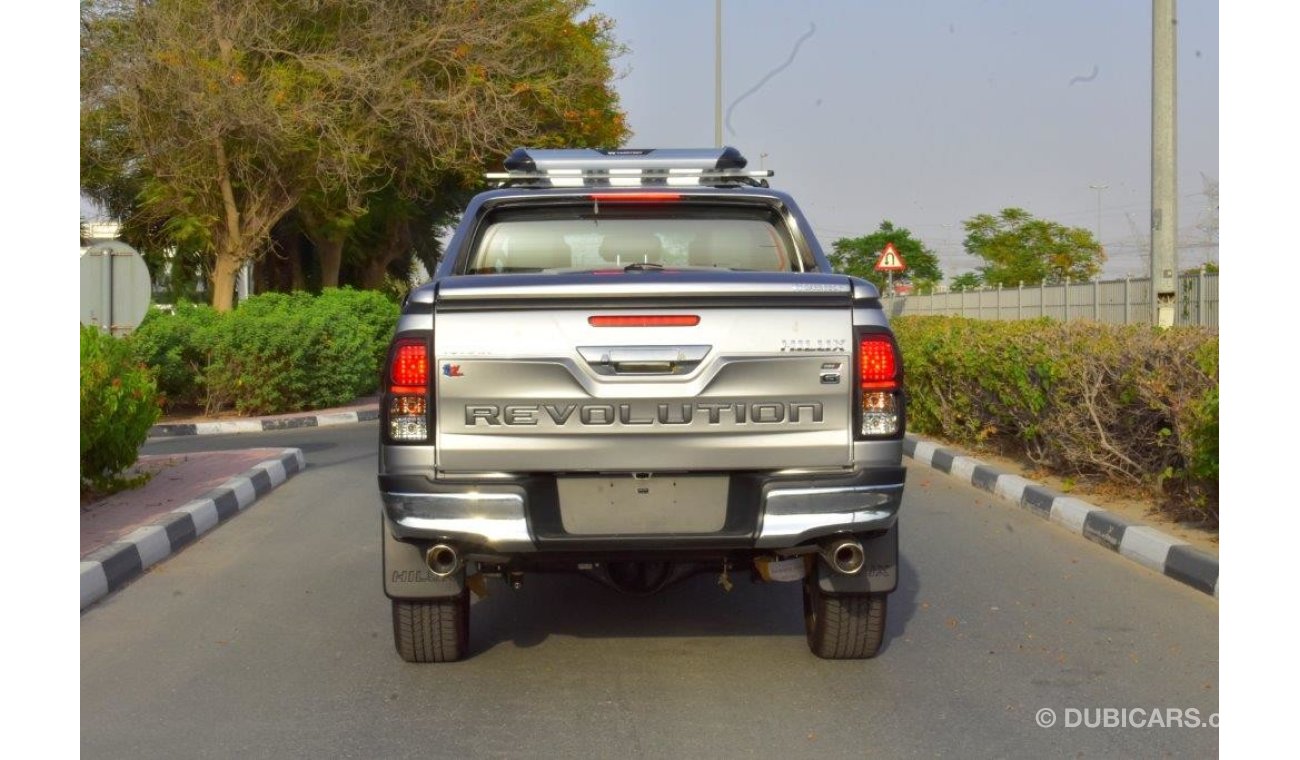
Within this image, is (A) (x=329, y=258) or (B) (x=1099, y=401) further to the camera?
(A) (x=329, y=258)

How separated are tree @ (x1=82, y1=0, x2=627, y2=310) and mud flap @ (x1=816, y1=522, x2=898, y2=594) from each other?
20.4 meters

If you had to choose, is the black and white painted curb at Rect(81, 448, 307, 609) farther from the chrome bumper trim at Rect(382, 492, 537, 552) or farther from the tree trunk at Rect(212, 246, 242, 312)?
the tree trunk at Rect(212, 246, 242, 312)

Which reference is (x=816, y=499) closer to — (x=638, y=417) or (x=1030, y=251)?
(x=638, y=417)

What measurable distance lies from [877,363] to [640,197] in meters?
1.46

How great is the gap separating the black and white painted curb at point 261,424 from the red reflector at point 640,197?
39.0ft

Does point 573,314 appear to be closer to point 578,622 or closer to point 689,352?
point 689,352

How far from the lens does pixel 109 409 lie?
380 inches

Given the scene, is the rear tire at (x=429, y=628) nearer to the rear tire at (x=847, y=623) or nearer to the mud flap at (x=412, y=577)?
the mud flap at (x=412, y=577)

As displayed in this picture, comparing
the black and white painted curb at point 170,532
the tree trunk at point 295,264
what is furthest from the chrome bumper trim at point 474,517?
the tree trunk at point 295,264

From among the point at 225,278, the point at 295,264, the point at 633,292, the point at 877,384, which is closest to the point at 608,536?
the point at 633,292

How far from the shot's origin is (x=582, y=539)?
5.01 m

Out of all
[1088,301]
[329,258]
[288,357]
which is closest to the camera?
[288,357]

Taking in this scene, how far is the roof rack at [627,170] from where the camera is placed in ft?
22.1

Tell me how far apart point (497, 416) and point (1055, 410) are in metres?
6.32
